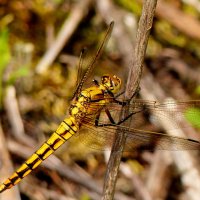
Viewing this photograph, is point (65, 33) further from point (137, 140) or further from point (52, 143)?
point (137, 140)

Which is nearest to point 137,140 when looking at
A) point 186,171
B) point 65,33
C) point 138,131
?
point 138,131

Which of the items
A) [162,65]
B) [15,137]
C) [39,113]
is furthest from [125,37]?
[15,137]

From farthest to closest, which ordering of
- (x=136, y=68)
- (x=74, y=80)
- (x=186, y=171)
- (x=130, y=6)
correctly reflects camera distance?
(x=130, y=6), (x=74, y=80), (x=186, y=171), (x=136, y=68)

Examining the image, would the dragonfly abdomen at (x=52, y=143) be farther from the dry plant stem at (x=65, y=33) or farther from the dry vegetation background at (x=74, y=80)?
the dry plant stem at (x=65, y=33)

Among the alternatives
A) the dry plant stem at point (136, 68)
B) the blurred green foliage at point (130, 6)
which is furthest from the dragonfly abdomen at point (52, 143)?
the blurred green foliage at point (130, 6)

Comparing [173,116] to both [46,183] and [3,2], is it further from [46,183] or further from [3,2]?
[3,2]

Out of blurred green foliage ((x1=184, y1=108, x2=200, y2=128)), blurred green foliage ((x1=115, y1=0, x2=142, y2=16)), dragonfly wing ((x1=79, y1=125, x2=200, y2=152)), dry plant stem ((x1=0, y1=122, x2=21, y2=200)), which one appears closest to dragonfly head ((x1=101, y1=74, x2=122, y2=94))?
dragonfly wing ((x1=79, y1=125, x2=200, y2=152))
